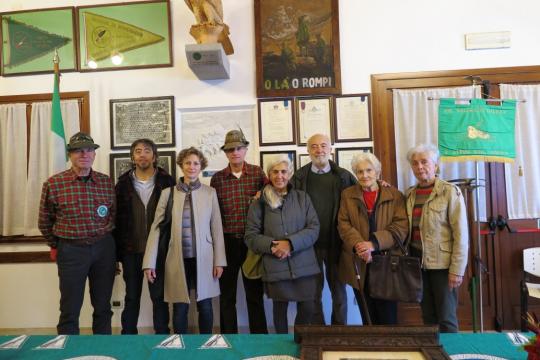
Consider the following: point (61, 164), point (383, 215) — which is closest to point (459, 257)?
point (383, 215)

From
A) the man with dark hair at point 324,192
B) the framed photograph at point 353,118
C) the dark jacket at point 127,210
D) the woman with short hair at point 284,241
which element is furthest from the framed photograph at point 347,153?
the dark jacket at point 127,210

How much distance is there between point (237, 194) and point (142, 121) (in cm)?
132

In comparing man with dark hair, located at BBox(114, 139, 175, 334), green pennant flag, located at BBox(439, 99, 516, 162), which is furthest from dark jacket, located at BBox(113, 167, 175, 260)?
green pennant flag, located at BBox(439, 99, 516, 162)

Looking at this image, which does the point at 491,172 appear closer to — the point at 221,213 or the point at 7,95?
the point at 221,213

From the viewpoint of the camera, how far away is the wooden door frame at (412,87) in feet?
10.1

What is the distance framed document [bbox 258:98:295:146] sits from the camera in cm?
320

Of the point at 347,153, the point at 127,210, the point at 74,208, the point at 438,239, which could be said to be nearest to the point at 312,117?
the point at 347,153

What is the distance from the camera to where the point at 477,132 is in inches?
105

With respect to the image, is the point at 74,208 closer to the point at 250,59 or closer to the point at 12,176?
the point at 12,176

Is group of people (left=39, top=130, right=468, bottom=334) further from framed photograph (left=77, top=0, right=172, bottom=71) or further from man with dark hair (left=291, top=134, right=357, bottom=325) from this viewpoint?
framed photograph (left=77, top=0, right=172, bottom=71)

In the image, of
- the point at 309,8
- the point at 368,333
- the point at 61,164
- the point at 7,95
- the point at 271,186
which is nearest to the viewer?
the point at 368,333

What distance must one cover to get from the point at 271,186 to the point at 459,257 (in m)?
1.15

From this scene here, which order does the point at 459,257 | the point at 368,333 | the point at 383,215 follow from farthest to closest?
the point at 383,215 → the point at 459,257 → the point at 368,333

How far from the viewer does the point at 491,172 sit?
3.09 m
